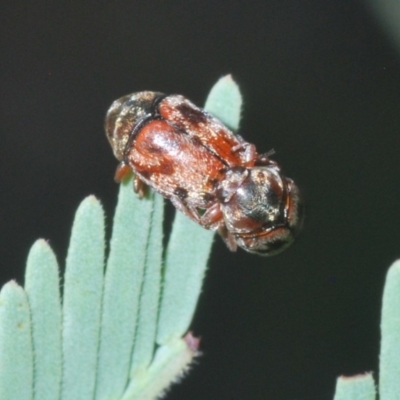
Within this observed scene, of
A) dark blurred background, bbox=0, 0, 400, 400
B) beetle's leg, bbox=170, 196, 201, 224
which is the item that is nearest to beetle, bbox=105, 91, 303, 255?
beetle's leg, bbox=170, 196, 201, 224

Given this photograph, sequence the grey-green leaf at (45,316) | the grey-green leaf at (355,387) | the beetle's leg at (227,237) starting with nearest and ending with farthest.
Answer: the grey-green leaf at (355,387), the grey-green leaf at (45,316), the beetle's leg at (227,237)

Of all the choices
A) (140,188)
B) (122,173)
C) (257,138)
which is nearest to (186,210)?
(140,188)

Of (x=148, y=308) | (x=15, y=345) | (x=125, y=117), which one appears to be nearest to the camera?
(x=15, y=345)

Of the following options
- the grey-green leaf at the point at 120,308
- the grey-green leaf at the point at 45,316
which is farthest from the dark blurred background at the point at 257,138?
the grey-green leaf at the point at 45,316

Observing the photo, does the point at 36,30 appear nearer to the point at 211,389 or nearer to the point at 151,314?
the point at 211,389

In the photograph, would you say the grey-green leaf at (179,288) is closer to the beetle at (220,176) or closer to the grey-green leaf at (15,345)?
the beetle at (220,176)

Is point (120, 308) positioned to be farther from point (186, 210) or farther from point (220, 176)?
point (220, 176)
